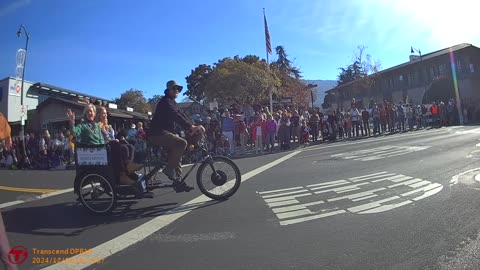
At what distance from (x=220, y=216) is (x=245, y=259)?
178 centimetres

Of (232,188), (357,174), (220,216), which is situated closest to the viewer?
(220,216)

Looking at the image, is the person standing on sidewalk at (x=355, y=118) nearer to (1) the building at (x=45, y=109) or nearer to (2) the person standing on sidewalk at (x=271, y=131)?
(2) the person standing on sidewalk at (x=271, y=131)

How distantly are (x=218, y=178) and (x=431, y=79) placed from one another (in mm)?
55351

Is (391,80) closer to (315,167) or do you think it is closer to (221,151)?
(221,151)

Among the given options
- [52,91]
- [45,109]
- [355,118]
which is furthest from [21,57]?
[355,118]

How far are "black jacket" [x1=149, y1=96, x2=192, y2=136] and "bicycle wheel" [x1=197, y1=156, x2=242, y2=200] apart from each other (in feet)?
2.80

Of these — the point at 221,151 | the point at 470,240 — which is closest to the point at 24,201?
the point at 470,240

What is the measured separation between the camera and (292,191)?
24.2ft

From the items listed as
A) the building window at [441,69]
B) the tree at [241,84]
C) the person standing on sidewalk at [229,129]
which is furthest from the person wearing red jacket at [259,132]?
the building window at [441,69]

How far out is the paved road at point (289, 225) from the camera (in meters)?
4.20

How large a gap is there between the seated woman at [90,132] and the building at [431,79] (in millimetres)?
38932

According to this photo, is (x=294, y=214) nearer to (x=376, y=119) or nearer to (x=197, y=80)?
(x=376, y=119)

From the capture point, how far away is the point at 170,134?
6879 millimetres

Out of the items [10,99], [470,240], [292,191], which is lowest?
[470,240]
